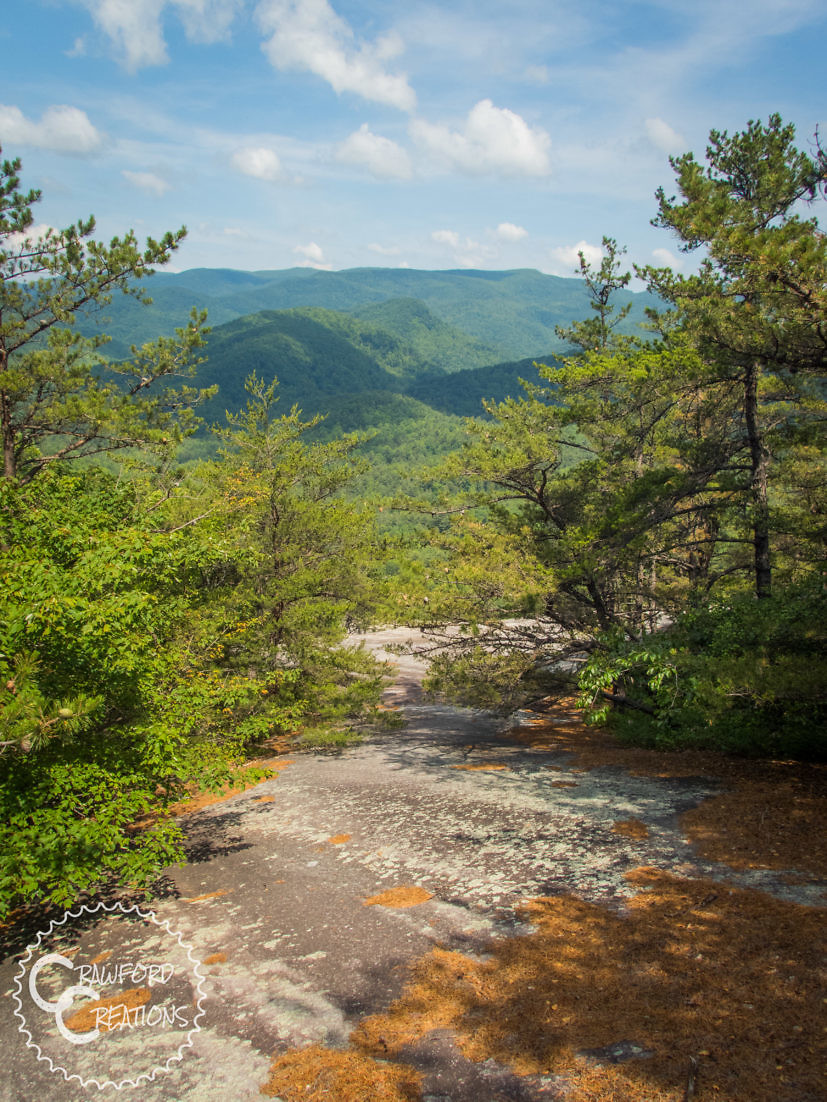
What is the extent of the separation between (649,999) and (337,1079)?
222cm

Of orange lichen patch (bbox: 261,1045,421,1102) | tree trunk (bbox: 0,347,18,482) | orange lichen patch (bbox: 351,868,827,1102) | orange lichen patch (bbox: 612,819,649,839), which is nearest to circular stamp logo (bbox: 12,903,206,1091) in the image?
orange lichen patch (bbox: 261,1045,421,1102)

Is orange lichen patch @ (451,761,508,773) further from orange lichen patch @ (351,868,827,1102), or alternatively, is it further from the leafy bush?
orange lichen patch @ (351,868,827,1102)

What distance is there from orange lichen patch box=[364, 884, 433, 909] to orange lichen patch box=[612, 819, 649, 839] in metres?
2.63

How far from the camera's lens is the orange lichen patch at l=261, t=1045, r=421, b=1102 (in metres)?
4.00

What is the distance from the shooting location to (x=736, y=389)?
39.9 feet

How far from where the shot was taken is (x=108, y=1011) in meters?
5.11

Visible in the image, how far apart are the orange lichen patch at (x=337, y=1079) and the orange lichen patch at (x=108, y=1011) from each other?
1464 millimetres

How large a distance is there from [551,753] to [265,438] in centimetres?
932

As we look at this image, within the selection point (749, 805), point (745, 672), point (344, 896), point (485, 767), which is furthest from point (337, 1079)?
point (485, 767)

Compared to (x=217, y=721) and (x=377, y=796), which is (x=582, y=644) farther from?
(x=217, y=721)

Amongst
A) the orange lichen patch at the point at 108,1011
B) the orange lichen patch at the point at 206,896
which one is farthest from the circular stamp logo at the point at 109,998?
the orange lichen patch at the point at 206,896

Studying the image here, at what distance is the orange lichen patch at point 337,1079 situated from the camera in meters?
4.00

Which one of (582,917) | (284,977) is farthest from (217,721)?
(582,917)

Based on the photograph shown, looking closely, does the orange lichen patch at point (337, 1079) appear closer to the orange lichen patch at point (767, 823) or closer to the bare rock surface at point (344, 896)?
the bare rock surface at point (344, 896)
